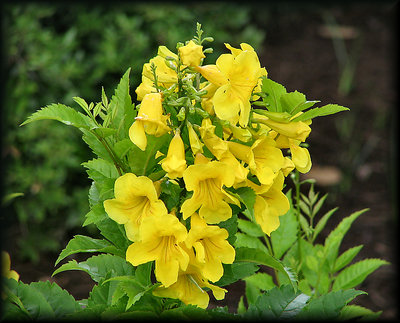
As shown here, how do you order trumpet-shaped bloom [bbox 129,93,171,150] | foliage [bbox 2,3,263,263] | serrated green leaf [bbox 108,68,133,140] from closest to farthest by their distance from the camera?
trumpet-shaped bloom [bbox 129,93,171,150] → serrated green leaf [bbox 108,68,133,140] → foliage [bbox 2,3,263,263]

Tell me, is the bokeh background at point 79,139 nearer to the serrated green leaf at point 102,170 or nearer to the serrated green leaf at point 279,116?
the serrated green leaf at point 102,170

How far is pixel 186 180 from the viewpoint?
1.13m

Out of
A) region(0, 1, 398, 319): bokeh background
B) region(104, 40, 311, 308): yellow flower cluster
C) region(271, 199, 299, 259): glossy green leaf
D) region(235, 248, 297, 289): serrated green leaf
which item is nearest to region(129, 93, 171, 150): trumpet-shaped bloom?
region(104, 40, 311, 308): yellow flower cluster

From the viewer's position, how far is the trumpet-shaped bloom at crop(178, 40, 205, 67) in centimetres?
117

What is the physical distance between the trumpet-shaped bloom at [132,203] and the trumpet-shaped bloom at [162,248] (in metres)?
0.02

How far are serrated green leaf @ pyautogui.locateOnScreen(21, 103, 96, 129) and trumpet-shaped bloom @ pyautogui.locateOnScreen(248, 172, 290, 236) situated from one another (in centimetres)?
39

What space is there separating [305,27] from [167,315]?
5.09 m

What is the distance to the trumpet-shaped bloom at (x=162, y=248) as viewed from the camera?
1.13 meters

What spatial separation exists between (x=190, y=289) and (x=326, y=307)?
294 mm

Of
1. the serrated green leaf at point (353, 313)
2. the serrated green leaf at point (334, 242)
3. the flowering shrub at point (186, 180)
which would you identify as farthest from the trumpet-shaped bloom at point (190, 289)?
the serrated green leaf at point (334, 242)

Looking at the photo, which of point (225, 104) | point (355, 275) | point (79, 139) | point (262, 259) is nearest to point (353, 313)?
point (355, 275)

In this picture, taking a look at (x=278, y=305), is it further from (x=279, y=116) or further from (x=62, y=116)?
(x=62, y=116)

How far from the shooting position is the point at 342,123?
456 cm

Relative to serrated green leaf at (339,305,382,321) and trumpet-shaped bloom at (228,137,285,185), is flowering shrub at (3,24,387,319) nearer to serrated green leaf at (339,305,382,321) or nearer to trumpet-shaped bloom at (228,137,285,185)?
trumpet-shaped bloom at (228,137,285,185)
